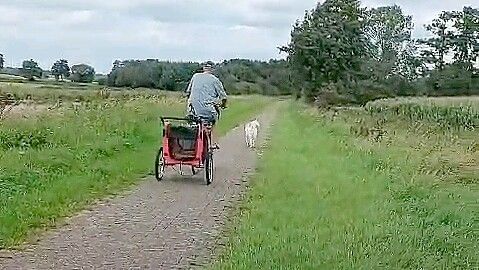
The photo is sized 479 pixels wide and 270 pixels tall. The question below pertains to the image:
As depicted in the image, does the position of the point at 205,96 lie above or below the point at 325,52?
below

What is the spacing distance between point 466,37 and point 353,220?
96.9m

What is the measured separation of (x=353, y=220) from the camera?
9227mm

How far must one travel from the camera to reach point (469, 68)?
96.1 metres

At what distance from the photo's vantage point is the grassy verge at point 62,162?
9.05 m

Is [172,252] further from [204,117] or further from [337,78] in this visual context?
[337,78]

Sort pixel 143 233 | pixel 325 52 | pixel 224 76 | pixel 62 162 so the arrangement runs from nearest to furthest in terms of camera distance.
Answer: pixel 143 233, pixel 62 162, pixel 325 52, pixel 224 76

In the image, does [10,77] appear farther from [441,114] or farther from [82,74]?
[441,114]

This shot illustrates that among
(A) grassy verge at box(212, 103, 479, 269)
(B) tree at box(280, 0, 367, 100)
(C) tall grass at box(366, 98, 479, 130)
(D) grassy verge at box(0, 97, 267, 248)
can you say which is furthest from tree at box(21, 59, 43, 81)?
(A) grassy verge at box(212, 103, 479, 269)

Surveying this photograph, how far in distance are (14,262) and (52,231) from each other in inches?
55.5

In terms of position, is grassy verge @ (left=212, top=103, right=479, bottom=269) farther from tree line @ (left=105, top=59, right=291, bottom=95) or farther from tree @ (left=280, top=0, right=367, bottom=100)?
tree @ (left=280, top=0, right=367, bottom=100)

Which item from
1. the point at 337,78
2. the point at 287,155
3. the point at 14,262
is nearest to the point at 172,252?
the point at 14,262

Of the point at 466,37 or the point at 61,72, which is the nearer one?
the point at 61,72

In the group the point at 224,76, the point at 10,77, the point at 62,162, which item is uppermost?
the point at 62,162

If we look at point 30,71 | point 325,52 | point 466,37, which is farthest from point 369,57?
point 30,71
